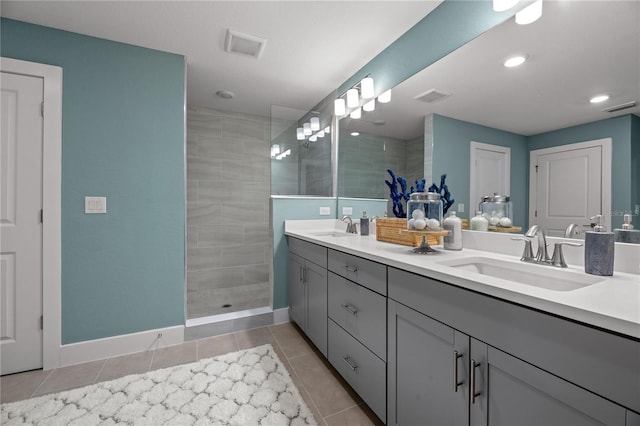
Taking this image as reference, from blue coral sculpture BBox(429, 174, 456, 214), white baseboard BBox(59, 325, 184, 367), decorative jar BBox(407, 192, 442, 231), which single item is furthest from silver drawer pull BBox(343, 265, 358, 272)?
white baseboard BBox(59, 325, 184, 367)

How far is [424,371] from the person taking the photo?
1027 mm

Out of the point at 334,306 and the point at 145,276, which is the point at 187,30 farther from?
the point at 334,306

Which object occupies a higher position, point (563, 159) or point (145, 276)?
point (563, 159)

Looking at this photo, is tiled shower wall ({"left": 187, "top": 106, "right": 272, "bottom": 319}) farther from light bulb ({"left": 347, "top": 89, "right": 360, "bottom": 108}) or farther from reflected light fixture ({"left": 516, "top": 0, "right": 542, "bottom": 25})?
reflected light fixture ({"left": 516, "top": 0, "right": 542, "bottom": 25})

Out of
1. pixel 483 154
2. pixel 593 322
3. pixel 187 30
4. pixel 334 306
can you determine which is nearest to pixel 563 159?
pixel 483 154

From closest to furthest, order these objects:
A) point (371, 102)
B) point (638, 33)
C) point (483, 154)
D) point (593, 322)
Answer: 1. point (593, 322)
2. point (638, 33)
3. point (483, 154)
4. point (371, 102)

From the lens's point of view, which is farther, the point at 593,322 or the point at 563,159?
the point at 563,159

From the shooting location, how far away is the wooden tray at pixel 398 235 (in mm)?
1600

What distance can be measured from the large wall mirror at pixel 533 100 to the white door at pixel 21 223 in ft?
8.33

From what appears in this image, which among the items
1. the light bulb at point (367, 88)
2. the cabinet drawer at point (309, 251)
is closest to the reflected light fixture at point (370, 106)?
the light bulb at point (367, 88)

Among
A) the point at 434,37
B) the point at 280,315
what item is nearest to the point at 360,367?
the point at 280,315

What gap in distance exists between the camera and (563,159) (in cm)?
117

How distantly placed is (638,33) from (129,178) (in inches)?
110

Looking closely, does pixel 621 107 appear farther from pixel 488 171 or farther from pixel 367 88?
pixel 367 88
